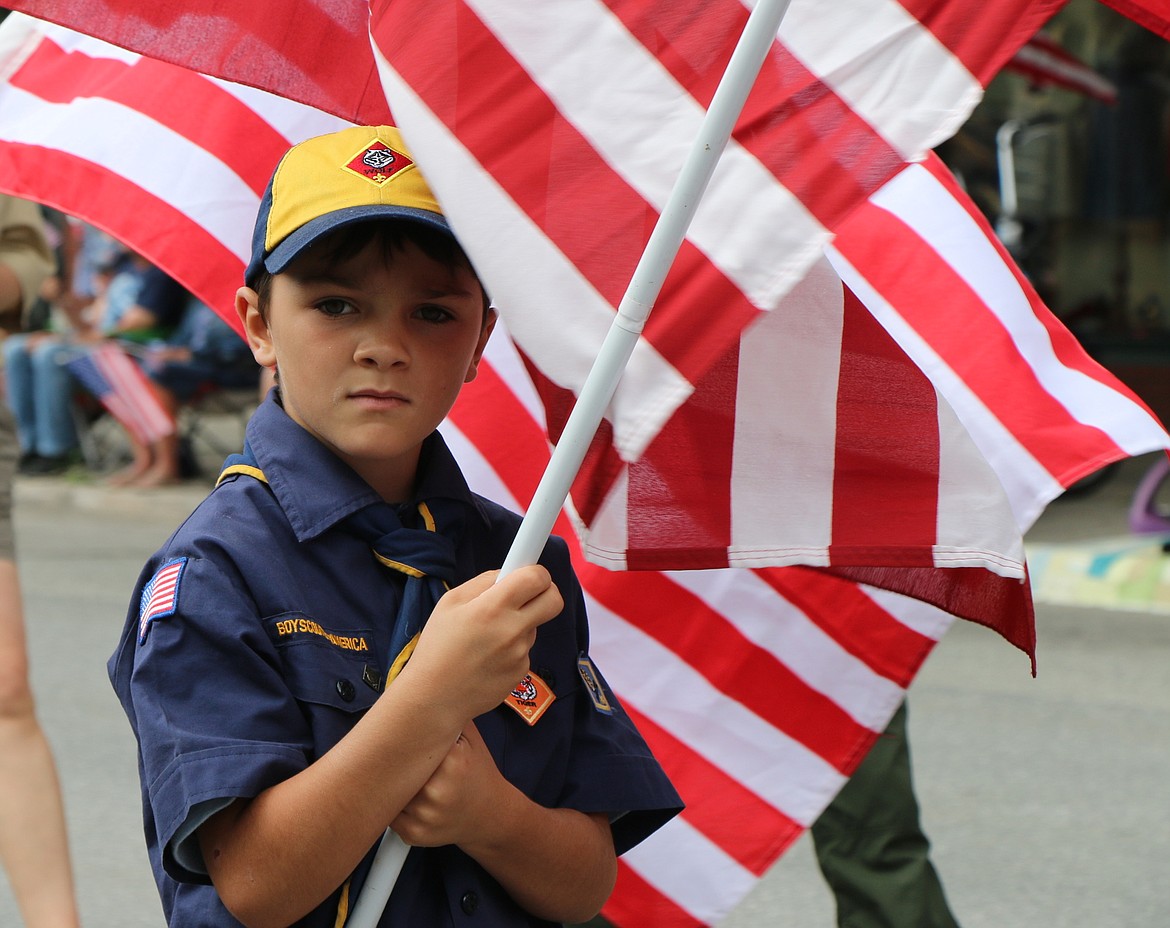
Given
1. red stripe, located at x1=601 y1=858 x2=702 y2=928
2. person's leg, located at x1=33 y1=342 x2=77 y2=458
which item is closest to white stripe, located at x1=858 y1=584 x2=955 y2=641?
red stripe, located at x1=601 y1=858 x2=702 y2=928

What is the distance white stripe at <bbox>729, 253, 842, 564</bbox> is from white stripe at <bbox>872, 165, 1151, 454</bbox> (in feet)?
2.34

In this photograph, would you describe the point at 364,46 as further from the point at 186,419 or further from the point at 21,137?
the point at 186,419

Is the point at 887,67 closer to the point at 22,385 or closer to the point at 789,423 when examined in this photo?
the point at 789,423

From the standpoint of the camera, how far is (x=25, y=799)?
3.11 m

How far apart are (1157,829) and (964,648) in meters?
2.25

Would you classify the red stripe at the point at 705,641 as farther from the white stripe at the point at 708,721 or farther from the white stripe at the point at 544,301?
the white stripe at the point at 544,301

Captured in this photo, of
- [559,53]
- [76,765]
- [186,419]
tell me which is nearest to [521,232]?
[559,53]

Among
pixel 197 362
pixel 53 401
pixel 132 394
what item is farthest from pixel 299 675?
pixel 53 401

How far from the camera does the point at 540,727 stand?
1837mm

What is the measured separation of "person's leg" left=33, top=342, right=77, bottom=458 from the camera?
38.3ft

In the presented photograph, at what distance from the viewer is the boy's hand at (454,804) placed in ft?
5.32

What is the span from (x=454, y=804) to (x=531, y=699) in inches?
8.7

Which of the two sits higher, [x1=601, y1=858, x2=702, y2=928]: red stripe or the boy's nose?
the boy's nose

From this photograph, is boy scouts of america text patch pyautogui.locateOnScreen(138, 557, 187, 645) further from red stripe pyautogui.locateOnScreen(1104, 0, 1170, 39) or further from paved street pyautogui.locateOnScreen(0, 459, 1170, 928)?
paved street pyautogui.locateOnScreen(0, 459, 1170, 928)
